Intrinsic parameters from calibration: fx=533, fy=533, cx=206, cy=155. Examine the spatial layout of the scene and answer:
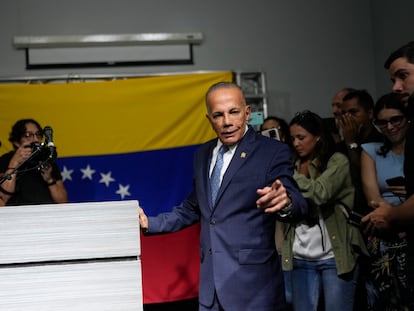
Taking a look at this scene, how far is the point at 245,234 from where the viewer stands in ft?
6.36

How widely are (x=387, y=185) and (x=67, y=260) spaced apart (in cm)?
173

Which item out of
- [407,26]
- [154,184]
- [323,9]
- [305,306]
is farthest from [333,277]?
[323,9]

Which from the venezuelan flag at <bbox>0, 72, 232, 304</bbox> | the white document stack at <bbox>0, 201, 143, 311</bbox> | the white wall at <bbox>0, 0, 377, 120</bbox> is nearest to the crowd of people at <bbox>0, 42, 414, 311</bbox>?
the white document stack at <bbox>0, 201, 143, 311</bbox>

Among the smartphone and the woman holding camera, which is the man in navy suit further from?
the woman holding camera

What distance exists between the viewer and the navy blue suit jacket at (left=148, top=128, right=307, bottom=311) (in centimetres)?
191

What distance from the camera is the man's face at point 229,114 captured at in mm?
2049

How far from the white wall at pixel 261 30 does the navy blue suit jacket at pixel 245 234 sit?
8.45ft

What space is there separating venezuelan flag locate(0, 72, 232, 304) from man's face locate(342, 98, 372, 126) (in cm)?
110

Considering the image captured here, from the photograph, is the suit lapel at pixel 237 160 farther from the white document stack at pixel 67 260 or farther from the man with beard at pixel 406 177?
the white document stack at pixel 67 260

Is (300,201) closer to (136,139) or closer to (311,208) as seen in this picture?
(311,208)

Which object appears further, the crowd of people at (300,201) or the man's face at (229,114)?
the man's face at (229,114)

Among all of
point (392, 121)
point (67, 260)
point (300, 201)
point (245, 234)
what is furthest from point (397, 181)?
point (67, 260)

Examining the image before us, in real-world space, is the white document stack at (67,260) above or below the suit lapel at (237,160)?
below

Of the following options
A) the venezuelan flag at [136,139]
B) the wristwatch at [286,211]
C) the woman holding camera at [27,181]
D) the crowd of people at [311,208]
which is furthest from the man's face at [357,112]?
the woman holding camera at [27,181]
